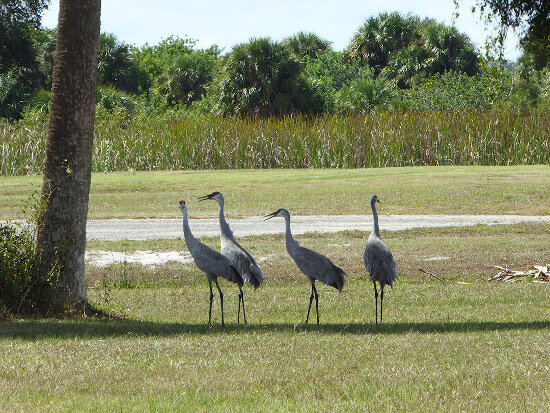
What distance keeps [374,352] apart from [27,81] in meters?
47.4

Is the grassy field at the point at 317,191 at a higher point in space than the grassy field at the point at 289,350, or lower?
higher

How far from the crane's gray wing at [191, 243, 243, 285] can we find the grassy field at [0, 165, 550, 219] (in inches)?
566

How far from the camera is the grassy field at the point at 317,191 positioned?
25266mm

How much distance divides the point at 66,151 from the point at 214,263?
2425 mm

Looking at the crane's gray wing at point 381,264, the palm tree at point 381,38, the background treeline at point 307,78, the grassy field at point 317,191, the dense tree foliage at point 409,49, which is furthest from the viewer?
the palm tree at point 381,38

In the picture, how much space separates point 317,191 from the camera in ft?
97.1

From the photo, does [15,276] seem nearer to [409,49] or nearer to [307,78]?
[307,78]

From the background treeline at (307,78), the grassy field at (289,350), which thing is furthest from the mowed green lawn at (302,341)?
the background treeline at (307,78)

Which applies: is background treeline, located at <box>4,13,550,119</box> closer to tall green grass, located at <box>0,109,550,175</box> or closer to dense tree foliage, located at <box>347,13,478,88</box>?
dense tree foliage, located at <box>347,13,478,88</box>

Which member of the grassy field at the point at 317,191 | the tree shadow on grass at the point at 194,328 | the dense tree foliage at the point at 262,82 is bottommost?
Answer: the tree shadow on grass at the point at 194,328

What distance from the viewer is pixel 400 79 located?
6312 centimetres

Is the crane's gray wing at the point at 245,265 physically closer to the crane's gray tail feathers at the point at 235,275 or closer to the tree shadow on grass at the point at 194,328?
the crane's gray tail feathers at the point at 235,275

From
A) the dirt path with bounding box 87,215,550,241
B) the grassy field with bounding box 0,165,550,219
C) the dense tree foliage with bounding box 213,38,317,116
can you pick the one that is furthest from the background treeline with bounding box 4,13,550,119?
the dirt path with bounding box 87,215,550,241

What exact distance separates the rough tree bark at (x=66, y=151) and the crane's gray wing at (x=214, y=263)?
1.74m
